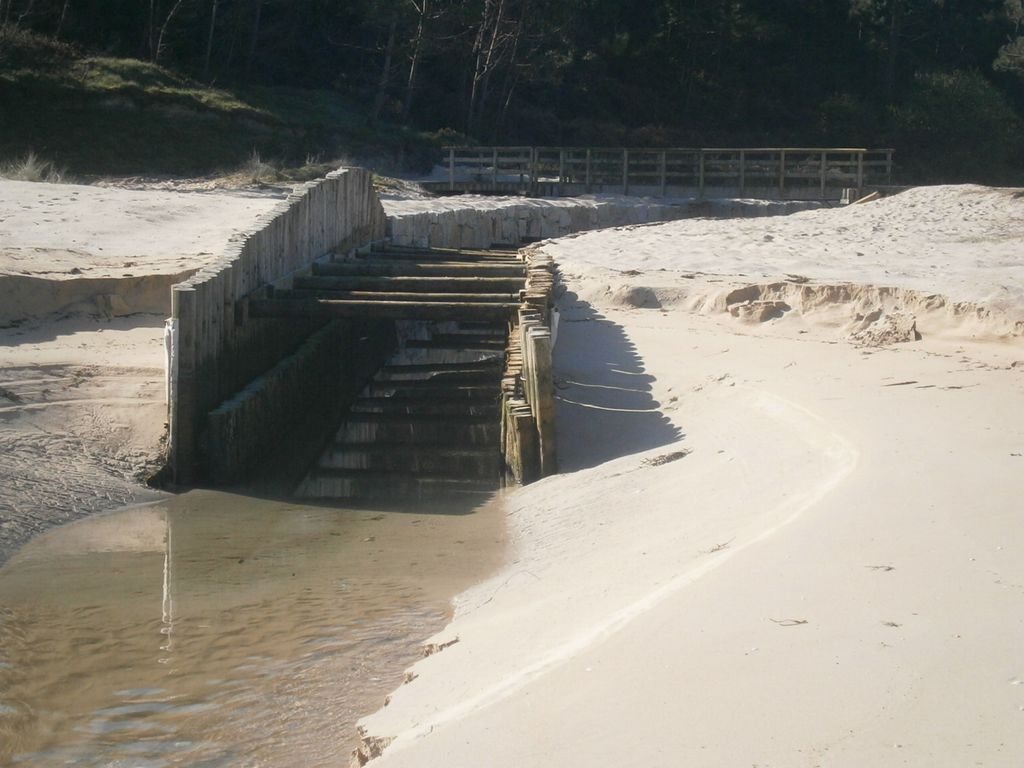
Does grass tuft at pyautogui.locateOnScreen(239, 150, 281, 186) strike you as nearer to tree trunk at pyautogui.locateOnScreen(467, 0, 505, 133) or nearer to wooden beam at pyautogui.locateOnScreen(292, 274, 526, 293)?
wooden beam at pyautogui.locateOnScreen(292, 274, 526, 293)

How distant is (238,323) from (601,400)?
2.92 metres

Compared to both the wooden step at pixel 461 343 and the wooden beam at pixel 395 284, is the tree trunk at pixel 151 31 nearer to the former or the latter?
the wooden step at pixel 461 343

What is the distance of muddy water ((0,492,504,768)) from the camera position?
15.1ft

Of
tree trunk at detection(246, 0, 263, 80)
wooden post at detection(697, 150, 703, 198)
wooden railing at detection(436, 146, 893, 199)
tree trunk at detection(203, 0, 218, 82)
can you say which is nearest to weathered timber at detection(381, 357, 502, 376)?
wooden railing at detection(436, 146, 893, 199)

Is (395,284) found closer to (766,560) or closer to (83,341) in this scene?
(83,341)

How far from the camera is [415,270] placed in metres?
12.7

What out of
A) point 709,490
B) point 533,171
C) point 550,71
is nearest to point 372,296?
point 709,490

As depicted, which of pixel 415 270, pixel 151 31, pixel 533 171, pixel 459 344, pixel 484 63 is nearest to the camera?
pixel 415 270

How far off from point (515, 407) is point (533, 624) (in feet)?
12.5

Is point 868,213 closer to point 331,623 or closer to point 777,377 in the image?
point 777,377

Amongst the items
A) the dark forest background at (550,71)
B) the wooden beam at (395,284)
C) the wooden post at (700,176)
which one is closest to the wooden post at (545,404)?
the wooden beam at (395,284)

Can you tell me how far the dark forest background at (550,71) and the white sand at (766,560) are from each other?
A: 72.5 feet

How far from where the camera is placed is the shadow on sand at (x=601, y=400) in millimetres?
8609

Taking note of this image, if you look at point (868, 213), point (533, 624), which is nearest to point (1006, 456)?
point (533, 624)
